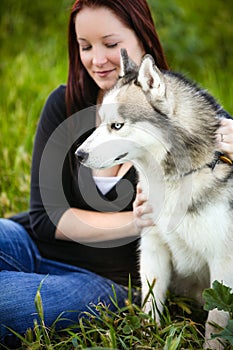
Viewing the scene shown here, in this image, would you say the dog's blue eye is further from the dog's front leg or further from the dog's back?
the dog's front leg

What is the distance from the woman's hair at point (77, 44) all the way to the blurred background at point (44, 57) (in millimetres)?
943

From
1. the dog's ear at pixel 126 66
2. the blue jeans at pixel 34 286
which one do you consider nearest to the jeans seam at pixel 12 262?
the blue jeans at pixel 34 286

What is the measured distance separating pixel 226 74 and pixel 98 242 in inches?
135

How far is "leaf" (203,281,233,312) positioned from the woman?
45 centimetres

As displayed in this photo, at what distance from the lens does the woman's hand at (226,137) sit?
2.23 meters

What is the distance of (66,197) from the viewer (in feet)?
8.95

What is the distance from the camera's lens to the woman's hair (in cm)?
252

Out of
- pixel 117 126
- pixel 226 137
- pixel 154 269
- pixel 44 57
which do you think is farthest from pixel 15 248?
pixel 44 57

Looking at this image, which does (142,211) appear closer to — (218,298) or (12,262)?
(218,298)

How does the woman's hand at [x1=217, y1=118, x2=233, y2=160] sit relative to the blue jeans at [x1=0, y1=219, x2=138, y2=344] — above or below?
above

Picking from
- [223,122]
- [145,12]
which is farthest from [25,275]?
[145,12]

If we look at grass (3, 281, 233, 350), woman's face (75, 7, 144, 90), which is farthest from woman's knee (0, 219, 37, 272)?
woman's face (75, 7, 144, 90)

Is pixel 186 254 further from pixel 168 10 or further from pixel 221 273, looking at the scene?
pixel 168 10

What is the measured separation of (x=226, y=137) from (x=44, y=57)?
385cm
